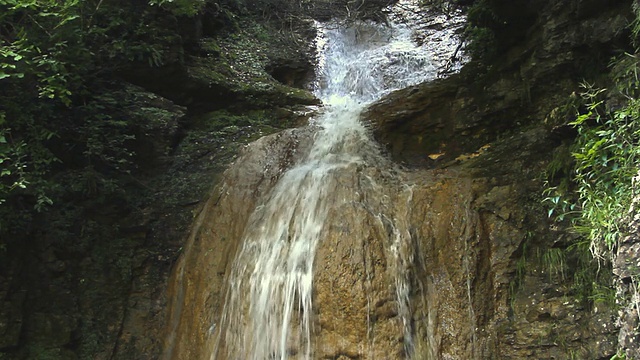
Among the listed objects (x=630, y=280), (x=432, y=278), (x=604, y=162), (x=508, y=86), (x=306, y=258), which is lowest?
(x=630, y=280)

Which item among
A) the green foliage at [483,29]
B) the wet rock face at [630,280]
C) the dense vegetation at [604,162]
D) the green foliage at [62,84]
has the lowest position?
the wet rock face at [630,280]

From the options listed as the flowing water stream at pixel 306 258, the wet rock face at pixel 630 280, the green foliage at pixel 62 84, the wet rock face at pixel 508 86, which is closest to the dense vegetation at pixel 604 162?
the wet rock face at pixel 630 280

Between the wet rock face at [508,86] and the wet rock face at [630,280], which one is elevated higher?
the wet rock face at [508,86]

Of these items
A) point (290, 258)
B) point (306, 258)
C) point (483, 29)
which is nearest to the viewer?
point (306, 258)

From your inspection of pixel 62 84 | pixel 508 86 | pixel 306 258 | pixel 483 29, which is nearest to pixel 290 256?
pixel 306 258

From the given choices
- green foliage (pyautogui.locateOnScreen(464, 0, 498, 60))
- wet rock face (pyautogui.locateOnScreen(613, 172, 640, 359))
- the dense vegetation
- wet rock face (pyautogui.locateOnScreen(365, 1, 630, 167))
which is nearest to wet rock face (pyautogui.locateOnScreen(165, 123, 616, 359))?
the dense vegetation

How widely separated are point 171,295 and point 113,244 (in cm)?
123

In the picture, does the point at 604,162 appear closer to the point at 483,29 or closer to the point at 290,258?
the point at 290,258

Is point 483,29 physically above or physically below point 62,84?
above

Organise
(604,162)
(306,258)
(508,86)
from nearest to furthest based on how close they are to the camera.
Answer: (604,162), (306,258), (508,86)

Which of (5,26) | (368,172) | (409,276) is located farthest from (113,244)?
(409,276)

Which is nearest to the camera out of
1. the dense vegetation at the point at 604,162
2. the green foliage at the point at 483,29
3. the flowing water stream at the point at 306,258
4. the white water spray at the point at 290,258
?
the dense vegetation at the point at 604,162

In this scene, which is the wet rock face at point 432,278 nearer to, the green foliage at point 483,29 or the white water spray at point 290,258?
the white water spray at point 290,258

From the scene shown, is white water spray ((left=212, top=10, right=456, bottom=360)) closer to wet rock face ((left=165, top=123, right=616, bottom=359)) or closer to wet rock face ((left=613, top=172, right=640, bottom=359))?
wet rock face ((left=165, top=123, right=616, bottom=359))
